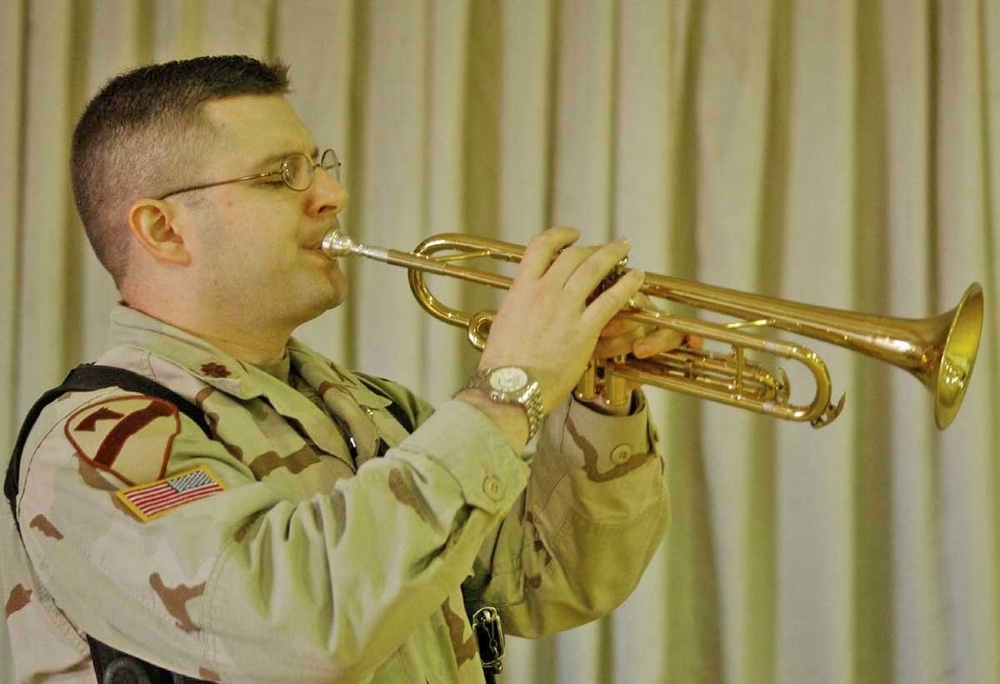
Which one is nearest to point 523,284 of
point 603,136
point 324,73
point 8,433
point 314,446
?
point 314,446

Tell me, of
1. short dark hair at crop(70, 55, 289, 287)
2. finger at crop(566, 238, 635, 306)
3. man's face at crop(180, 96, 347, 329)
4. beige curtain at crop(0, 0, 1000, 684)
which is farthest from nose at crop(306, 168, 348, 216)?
beige curtain at crop(0, 0, 1000, 684)

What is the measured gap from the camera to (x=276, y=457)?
1.14m

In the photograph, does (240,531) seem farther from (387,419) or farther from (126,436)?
(387,419)

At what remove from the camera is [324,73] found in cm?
207

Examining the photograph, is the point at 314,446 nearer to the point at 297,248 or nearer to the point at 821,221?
the point at 297,248

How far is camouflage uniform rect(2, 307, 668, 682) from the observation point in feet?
2.99

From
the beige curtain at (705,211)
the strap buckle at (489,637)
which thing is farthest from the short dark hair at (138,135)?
the beige curtain at (705,211)

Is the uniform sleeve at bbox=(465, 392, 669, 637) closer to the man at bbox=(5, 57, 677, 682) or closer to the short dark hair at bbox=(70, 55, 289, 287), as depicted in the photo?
the man at bbox=(5, 57, 677, 682)

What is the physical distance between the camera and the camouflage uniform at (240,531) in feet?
2.99

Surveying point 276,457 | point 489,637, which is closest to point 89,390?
point 276,457

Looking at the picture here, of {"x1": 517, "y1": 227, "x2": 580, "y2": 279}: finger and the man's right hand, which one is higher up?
{"x1": 517, "y1": 227, "x2": 580, "y2": 279}: finger

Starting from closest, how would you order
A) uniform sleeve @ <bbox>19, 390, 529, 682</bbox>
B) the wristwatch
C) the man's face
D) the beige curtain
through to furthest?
uniform sleeve @ <bbox>19, 390, 529, 682</bbox> < the wristwatch < the man's face < the beige curtain

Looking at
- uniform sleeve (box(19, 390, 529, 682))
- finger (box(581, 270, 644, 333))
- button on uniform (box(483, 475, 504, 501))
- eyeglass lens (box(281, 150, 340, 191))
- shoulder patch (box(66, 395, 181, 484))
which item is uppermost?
eyeglass lens (box(281, 150, 340, 191))

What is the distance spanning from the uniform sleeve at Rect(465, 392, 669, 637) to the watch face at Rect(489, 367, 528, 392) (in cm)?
29
